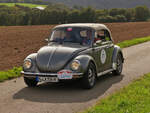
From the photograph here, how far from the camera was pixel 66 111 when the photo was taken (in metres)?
6.30

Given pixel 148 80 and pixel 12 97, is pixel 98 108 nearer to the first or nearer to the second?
pixel 12 97

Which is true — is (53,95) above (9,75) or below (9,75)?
above

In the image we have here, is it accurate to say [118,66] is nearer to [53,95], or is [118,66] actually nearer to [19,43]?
[53,95]

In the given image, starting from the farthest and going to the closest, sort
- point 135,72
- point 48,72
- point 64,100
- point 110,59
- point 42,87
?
point 135,72 < point 110,59 < point 42,87 < point 48,72 < point 64,100

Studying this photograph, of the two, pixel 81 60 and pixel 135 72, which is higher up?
pixel 81 60

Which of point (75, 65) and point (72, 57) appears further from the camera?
point (72, 57)

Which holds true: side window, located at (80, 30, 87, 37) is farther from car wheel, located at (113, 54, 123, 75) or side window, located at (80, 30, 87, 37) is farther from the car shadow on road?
car wheel, located at (113, 54, 123, 75)

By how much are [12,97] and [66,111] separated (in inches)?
74.3

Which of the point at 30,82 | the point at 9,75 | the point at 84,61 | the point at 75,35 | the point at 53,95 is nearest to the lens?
the point at 53,95

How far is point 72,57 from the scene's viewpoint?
26.9 feet

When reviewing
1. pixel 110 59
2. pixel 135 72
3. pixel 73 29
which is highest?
pixel 73 29

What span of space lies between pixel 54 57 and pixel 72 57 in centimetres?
48

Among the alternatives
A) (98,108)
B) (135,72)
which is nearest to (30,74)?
(98,108)

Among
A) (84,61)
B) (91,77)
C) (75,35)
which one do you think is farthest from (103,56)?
(84,61)
